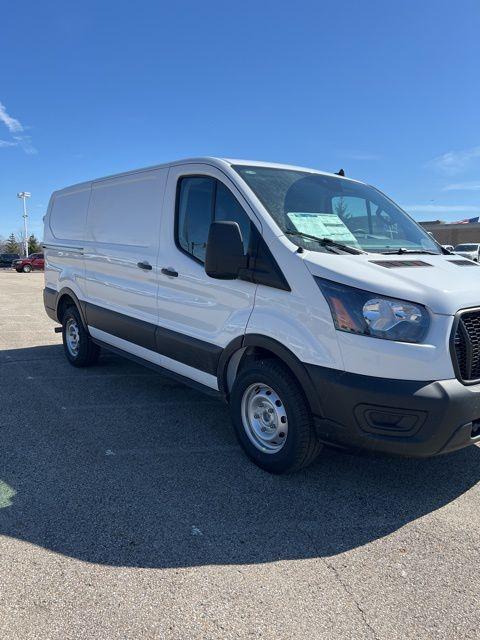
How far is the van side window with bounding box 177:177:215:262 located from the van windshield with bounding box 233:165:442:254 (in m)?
0.38

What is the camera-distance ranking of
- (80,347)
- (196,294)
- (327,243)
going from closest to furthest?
(327,243) < (196,294) < (80,347)

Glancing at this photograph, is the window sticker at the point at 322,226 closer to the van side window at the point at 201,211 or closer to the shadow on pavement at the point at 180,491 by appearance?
the van side window at the point at 201,211

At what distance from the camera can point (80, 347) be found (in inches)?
256

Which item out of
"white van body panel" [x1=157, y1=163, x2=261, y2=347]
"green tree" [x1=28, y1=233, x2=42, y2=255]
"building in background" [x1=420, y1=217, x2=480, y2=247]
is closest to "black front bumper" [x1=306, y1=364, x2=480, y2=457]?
"white van body panel" [x1=157, y1=163, x2=261, y2=347]

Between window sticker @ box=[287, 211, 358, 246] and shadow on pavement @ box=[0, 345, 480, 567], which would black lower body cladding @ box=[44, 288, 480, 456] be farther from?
window sticker @ box=[287, 211, 358, 246]

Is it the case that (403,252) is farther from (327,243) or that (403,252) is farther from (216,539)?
(216,539)

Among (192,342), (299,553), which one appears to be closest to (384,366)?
(299,553)

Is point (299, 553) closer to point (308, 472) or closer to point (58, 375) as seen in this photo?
point (308, 472)

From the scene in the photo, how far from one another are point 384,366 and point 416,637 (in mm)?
1321

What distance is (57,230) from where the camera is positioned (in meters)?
7.03

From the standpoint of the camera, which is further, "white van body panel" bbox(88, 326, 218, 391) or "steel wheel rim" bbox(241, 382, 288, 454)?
"white van body panel" bbox(88, 326, 218, 391)

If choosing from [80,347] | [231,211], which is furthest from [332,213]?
[80,347]

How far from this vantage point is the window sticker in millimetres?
3644

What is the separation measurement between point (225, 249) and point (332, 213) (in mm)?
1089
